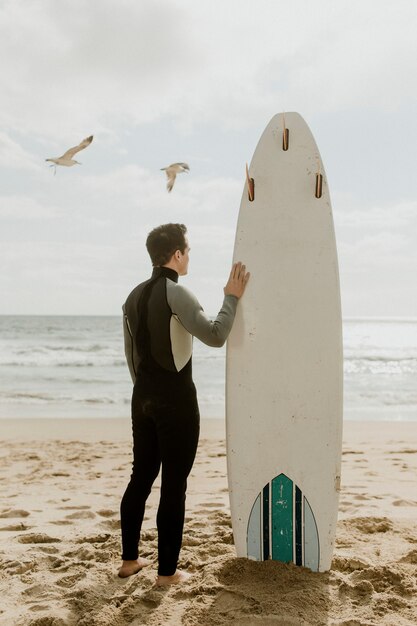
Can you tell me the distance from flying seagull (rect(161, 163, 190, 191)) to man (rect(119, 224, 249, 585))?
1297 mm

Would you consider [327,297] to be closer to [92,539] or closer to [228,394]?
[228,394]

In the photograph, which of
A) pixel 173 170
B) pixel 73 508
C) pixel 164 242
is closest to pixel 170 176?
pixel 173 170

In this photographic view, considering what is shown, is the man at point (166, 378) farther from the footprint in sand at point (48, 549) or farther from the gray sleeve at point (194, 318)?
the footprint in sand at point (48, 549)

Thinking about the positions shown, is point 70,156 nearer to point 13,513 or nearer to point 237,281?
point 237,281

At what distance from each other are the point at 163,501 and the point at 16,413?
7021 mm

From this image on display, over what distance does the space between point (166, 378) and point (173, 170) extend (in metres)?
1.79

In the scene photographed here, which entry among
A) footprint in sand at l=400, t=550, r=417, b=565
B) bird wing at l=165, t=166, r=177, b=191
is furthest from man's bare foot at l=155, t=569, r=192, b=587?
bird wing at l=165, t=166, r=177, b=191

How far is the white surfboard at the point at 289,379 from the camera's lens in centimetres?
262

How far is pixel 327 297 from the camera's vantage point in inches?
105

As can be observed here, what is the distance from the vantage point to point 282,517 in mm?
2631

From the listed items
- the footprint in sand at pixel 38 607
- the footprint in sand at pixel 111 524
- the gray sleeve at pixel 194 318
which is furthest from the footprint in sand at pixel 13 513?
the gray sleeve at pixel 194 318

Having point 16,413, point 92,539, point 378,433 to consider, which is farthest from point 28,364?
point 92,539

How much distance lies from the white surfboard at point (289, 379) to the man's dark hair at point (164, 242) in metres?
0.40

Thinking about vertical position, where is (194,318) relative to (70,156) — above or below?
below
